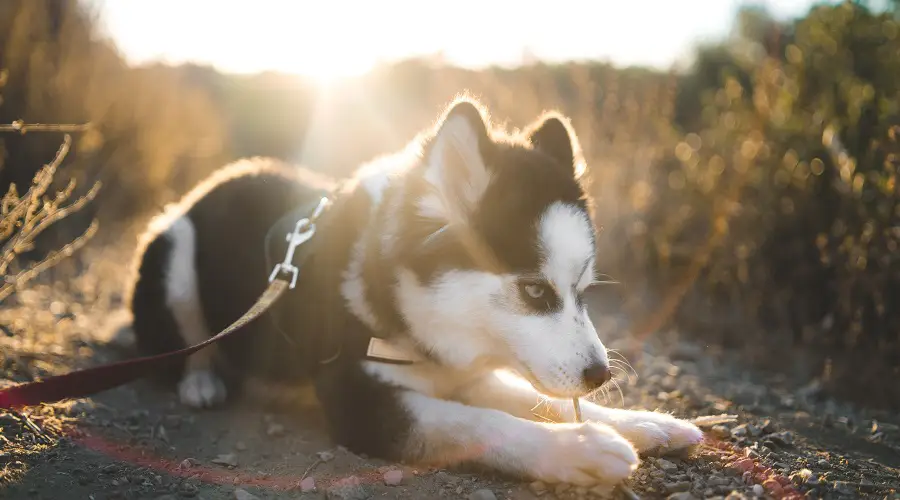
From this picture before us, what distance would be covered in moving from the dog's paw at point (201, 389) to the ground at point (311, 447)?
2.6 inches

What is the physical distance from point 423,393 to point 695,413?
1534 mm

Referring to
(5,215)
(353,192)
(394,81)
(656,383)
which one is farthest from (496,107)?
(394,81)

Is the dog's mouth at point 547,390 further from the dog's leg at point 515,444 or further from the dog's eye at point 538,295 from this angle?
the dog's eye at point 538,295

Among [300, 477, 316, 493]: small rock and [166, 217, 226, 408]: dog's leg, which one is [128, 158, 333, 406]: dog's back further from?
[300, 477, 316, 493]: small rock

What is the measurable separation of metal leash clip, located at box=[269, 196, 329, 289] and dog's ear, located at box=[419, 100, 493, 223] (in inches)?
24.5

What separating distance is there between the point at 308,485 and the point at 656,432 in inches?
53.6

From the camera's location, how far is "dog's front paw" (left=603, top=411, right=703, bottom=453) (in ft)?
8.75

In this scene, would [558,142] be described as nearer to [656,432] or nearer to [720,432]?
[656,432]

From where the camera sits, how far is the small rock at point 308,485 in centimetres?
260

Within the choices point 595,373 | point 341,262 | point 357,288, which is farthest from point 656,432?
point 341,262

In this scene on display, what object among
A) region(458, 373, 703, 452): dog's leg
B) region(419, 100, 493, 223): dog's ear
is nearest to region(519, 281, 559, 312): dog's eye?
region(419, 100, 493, 223): dog's ear

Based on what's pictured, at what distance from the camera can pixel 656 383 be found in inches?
162

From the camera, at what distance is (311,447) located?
308 cm

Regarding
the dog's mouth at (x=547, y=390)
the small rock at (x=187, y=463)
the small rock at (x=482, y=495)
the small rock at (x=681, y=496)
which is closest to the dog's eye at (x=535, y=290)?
the dog's mouth at (x=547, y=390)
